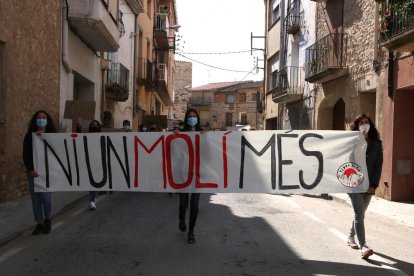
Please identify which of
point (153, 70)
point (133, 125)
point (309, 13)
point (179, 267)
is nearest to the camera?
point (179, 267)

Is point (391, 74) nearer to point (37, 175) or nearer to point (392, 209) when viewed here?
point (392, 209)

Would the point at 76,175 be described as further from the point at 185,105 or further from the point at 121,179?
the point at 185,105

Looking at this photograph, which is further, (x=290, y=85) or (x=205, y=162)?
(x=290, y=85)

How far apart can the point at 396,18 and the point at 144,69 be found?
18.2 metres

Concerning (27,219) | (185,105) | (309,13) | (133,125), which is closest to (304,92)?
(309,13)

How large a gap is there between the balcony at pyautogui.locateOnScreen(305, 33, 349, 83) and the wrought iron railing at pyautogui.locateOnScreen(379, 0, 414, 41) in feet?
10.5

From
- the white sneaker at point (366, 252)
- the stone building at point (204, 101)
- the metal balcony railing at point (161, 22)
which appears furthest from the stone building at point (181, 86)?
the white sneaker at point (366, 252)

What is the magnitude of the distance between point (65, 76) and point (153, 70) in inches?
641

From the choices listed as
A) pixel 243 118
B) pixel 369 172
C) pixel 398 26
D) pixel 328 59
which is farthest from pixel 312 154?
pixel 243 118

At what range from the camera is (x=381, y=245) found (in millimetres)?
6676

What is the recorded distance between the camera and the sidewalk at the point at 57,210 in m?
6.96

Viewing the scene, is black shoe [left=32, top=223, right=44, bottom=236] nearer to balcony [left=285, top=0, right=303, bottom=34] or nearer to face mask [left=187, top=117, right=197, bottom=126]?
face mask [left=187, top=117, right=197, bottom=126]

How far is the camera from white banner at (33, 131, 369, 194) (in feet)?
20.4

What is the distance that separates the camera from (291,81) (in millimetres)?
22656
